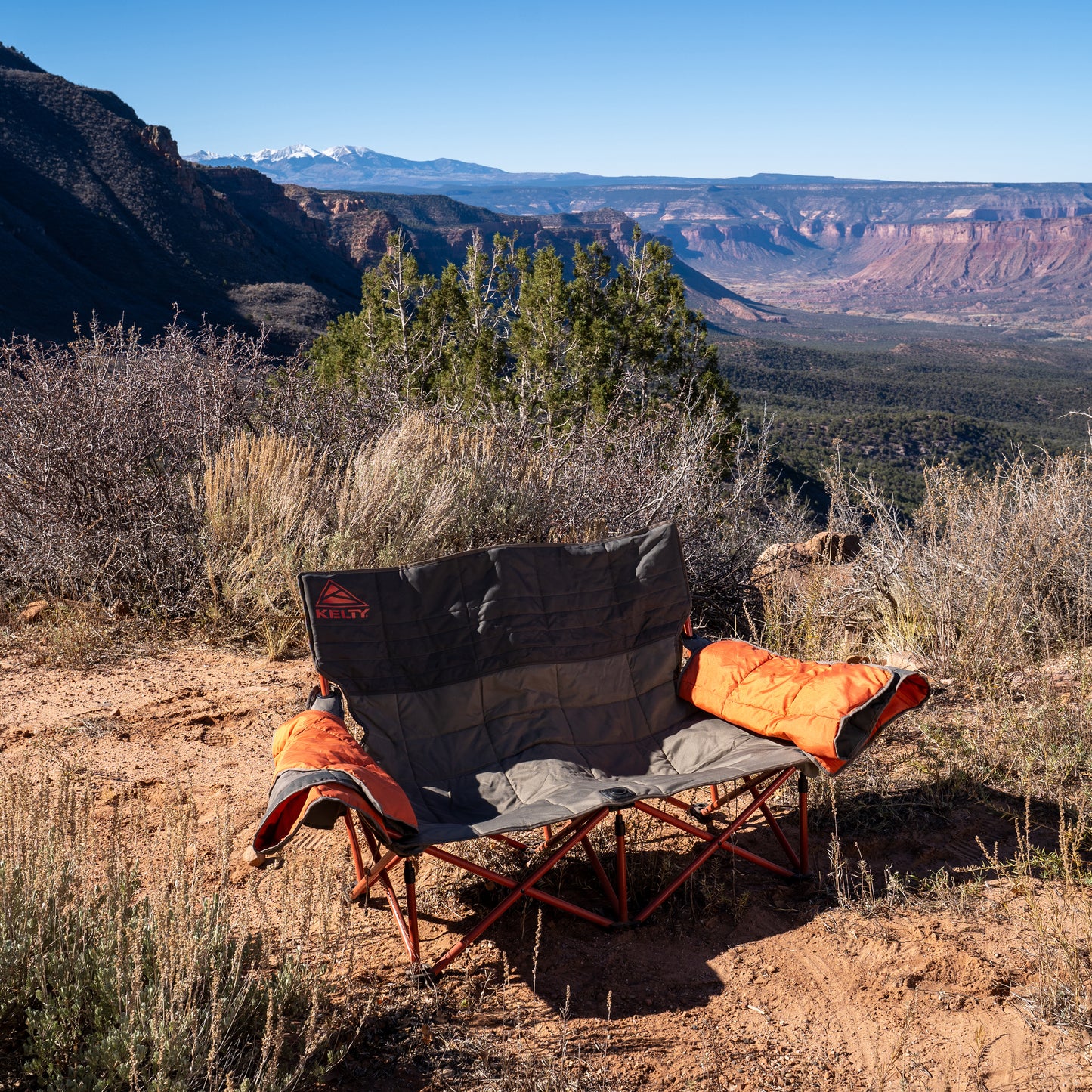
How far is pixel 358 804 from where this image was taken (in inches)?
83.5

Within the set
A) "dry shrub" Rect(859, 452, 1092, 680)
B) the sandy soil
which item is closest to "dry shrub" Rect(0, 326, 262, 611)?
the sandy soil

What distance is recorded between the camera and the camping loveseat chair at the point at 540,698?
8.86ft

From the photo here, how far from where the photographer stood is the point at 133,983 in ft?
5.56

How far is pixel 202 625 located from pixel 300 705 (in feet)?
3.81

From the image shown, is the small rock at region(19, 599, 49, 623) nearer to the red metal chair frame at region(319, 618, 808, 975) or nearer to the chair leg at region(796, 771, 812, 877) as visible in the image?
the red metal chair frame at region(319, 618, 808, 975)

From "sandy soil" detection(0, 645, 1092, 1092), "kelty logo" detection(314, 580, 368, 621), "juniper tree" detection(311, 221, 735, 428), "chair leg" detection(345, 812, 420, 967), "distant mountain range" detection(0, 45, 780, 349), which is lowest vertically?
"sandy soil" detection(0, 645, 1092, 1092)

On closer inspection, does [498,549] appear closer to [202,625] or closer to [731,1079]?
[731,1079]

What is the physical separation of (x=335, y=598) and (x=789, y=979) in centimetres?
175

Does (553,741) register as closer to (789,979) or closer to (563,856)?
(563,856)

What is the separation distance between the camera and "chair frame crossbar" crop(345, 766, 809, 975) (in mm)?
2328

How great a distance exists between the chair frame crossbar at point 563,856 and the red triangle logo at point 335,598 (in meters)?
0.71

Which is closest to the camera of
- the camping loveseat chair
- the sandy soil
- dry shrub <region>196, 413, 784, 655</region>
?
the sandy soil

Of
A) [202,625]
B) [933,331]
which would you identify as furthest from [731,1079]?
[933,331]

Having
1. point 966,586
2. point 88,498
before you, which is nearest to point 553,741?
point 966,586
